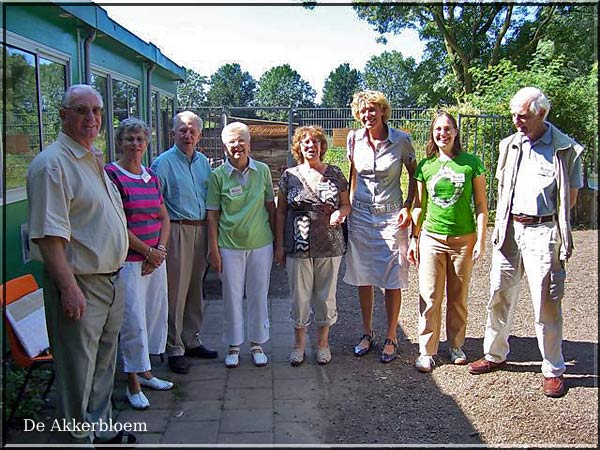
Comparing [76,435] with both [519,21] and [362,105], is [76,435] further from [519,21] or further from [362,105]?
[519,21]

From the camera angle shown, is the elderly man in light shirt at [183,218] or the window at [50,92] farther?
the window at [50,92]

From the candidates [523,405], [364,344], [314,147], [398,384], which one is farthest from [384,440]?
[314,147]

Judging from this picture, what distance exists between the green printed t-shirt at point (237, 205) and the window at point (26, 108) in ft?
5.80

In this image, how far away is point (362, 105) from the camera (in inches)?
159

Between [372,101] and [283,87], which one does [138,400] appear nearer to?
[372,101]

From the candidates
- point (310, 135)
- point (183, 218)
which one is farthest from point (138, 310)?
point (310, 135)

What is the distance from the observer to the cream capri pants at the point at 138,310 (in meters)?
3.34

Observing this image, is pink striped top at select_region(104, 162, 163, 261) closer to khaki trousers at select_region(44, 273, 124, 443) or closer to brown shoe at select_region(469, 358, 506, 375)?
khaki trousers at select_region(44, 273, 124, 443)

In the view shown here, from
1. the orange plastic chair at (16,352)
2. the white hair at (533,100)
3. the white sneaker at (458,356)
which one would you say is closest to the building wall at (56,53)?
the orange plastic chair at (16,352)

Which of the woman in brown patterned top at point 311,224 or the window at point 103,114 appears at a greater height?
the window at point 103,114

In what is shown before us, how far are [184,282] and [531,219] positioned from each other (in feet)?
7.91

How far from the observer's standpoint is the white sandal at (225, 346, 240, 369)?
13.3ft

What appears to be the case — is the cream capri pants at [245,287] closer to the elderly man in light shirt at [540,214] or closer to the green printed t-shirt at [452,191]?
the green printed t-shirt at [452,191]

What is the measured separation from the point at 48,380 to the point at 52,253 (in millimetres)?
1562
